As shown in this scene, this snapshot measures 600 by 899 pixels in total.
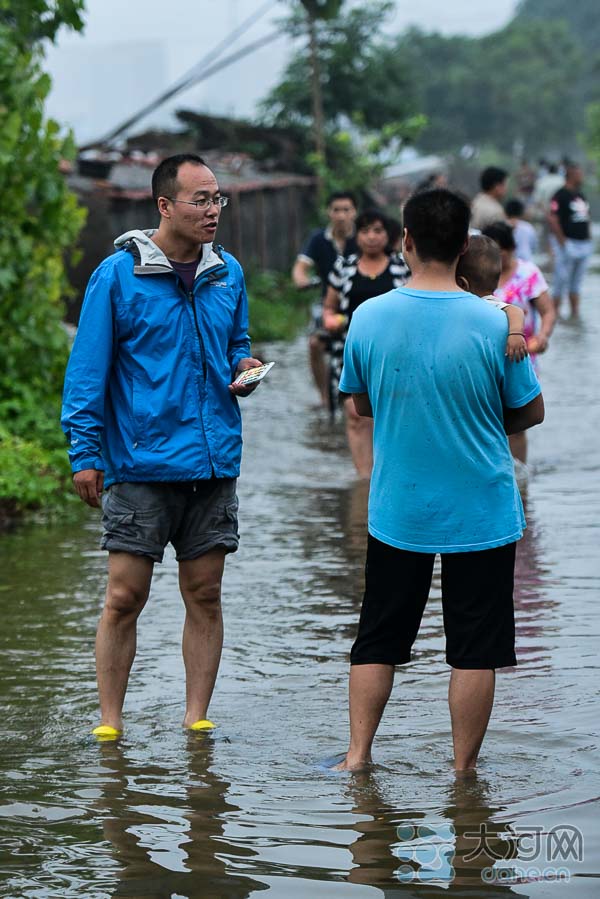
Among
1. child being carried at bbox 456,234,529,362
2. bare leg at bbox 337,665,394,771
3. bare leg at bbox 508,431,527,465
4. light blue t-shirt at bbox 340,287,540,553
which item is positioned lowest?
bare leg at bbox 337,665,394,771

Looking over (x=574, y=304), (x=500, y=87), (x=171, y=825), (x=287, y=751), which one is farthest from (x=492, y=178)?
(x=500, y=87)

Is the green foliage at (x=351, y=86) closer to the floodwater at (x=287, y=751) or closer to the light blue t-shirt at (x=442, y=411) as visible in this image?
the floodwater at (x=287, y=751)

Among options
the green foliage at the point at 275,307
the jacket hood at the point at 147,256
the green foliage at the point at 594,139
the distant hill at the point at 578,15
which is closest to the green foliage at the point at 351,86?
the green foliage at the point at 275,307

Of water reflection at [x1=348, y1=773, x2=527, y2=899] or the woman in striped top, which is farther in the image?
the woman in striped top

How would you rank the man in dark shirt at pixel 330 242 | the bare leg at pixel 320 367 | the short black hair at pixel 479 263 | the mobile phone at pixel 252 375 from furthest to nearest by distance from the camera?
the bare leg at pixel 320 367 < the man in dark shirt at pixel 330 242 < the short black hair at pixel 479 263 < the mobile phone at pixel 252 375

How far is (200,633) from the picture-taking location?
554 cm

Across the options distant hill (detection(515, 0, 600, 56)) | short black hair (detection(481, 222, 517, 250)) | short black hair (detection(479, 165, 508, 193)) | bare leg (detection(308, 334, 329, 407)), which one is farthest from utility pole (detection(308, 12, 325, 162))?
distant hill (detection(515, 0, 600, 56))

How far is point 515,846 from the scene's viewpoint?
4.24m

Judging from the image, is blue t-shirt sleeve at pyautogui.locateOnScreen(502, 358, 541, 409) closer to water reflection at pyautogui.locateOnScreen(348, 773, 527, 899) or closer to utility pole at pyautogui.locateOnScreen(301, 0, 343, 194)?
water reflection at pyautogui.locateOnScreen(348, 773, 527, 899)

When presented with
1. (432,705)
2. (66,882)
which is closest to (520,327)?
(432,705)

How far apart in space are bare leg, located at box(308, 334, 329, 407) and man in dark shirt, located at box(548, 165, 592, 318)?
7.41 meters

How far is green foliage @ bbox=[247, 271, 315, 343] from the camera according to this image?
20688 millimetres

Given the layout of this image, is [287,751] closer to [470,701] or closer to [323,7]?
[470,701]

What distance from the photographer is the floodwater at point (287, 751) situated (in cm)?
418
